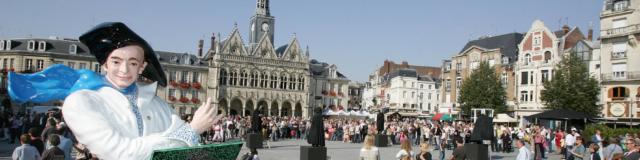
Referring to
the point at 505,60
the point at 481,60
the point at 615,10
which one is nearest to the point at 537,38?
the point at 505,60

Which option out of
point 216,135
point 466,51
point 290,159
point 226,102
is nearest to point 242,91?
point 226,102

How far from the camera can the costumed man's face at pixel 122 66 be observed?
301 centimetres

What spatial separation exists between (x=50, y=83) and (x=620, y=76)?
135 feet

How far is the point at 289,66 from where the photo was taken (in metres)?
61.3

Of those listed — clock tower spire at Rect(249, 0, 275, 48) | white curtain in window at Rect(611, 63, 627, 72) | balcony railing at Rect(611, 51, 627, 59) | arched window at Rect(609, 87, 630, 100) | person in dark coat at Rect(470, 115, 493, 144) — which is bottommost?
person in dark coat at Rect(470, 115, 493, 144)

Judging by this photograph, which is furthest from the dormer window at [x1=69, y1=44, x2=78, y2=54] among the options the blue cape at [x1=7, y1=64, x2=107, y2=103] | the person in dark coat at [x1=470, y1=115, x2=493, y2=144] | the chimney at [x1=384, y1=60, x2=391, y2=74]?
the blue cape at [x1=7, y1=64, x2=107, y2=103]

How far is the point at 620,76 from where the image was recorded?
38688 mm

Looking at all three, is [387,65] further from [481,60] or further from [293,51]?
[481,60]

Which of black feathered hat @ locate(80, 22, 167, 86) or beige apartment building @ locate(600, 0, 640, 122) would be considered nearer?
black feathered hat @ locate(80, 22, 167, 86)

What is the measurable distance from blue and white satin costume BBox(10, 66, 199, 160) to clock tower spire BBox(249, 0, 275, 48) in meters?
61.2

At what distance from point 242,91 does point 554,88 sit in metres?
30.3

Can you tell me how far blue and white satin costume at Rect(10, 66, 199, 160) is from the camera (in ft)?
8.30

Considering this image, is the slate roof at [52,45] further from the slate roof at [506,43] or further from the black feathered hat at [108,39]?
the black feathered hat at [108,39]

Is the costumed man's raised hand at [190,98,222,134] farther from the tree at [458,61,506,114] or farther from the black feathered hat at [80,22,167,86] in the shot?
the tree at [458,61,506,114]
